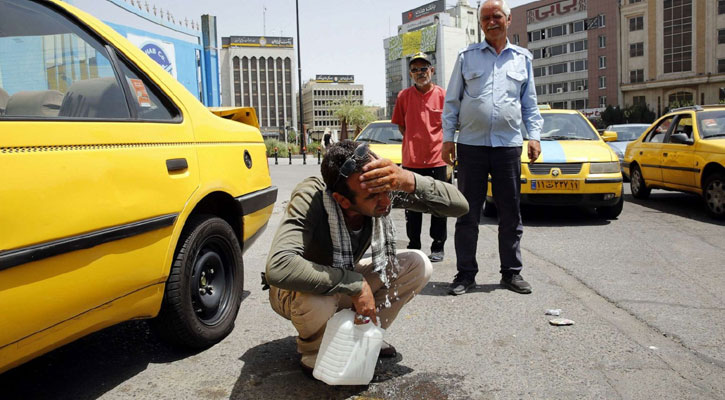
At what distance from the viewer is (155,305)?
280 cm

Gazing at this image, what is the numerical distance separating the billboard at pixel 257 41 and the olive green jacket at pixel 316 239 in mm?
161235

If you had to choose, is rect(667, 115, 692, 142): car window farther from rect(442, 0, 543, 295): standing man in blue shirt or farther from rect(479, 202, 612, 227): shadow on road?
rect(442, 0, 543, 295): standing man in blue shirt

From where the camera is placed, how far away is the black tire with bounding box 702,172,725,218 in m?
7.69

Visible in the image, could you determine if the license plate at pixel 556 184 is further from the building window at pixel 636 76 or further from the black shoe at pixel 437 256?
the building window at pixel 636 76

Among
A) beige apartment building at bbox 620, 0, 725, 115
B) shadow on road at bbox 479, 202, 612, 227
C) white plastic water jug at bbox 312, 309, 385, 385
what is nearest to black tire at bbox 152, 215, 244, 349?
white plastic water jug at bbox 312, 309, 385, 385

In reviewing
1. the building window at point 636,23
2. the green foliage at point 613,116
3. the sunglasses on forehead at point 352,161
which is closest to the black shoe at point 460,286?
the sunglasses on forehead at point 352,161

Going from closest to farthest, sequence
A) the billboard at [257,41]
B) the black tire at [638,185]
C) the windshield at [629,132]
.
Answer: the black tire at [638,185] → the windshield at [629,132] → the billboard at [257,41]

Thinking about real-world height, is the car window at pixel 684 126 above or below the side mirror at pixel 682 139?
above

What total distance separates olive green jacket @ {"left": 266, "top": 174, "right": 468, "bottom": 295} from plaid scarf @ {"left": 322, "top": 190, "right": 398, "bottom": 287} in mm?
67

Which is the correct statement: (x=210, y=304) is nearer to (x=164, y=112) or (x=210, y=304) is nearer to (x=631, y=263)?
(x=164, y=112)

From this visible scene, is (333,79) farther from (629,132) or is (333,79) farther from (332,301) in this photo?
(332,301)

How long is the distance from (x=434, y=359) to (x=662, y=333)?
1.42m

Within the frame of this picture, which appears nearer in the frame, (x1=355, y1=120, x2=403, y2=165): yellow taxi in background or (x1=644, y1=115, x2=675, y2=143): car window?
(x1=644, y1=115, x2=675, y2=143): car window

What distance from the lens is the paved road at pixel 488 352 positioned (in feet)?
9.03
